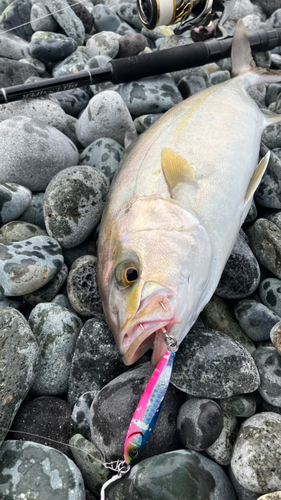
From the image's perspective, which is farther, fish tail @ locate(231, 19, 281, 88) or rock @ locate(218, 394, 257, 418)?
fish tail @ locate(231, 19, 281, 88)

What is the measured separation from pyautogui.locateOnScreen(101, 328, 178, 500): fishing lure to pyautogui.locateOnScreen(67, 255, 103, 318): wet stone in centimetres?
77

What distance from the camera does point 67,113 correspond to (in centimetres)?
451

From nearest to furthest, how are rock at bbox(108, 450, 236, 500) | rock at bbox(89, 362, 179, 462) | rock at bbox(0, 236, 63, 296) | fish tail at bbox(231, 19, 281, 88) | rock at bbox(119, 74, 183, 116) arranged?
rock at bbox(108, 450, 236, 500) → rock at bbox(89, 362, 179, 462) → rock at bbox(0, 236, 63, 296) → fish tail at bbox(231, 19, 281, 88) → rock at bbox(119, 74, 183, 116)

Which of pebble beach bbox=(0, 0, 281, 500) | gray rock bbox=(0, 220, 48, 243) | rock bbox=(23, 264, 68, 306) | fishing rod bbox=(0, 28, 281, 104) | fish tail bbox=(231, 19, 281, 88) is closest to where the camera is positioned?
pebble beach bbox=(0, 0, 281, 500)

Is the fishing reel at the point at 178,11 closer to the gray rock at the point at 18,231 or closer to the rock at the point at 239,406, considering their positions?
the gray rock at the point at 18,231

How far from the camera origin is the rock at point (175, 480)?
1.96 m

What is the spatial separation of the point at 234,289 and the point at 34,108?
2.85 metres

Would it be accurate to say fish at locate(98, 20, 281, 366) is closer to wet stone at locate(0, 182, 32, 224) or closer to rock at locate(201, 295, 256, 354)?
rock at locate(201, 295, 256, 354)

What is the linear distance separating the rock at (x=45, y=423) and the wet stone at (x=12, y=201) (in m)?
1.55

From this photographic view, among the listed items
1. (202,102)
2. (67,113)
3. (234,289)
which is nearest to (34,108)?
(67,113)

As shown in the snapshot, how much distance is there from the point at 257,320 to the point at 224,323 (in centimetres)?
24

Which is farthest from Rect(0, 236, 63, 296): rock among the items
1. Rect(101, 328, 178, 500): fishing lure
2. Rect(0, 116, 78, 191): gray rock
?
Rect(101, 328, 178, 500): fishing lure

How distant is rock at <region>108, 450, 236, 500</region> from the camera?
1964mm

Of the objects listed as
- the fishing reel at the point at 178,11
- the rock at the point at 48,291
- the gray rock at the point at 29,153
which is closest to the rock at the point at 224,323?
the rock at the point at 48,291
